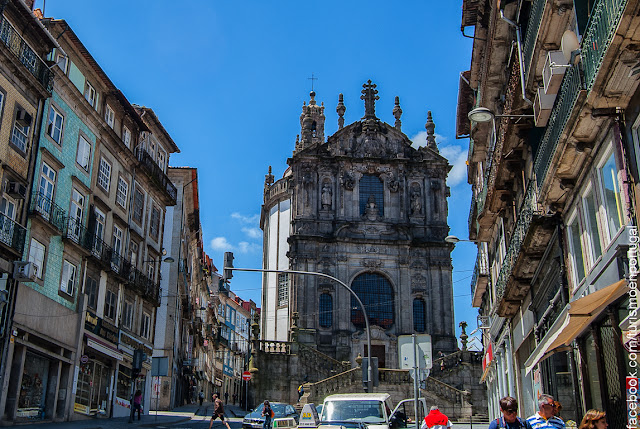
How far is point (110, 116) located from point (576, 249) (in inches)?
791

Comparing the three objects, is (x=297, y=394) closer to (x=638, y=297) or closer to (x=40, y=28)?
(x=40, y=28)

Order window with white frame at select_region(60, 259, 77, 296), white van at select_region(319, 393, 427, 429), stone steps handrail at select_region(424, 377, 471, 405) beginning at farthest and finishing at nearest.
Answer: stone steps handrail at select_region(424, 377, 471, 405) < window with white frame at select_region(60, 259, 77, 296) < white van at select_region(319, 393, 427, 429)

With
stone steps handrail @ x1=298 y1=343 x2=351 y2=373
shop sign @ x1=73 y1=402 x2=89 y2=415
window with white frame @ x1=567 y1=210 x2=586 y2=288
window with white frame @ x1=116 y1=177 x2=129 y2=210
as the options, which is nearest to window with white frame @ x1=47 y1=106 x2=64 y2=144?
window with white frame @ x1=116 y1=177 x2=129 y2=210

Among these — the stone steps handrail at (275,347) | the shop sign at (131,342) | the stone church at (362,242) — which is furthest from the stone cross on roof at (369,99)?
the shop sign at (131,342)

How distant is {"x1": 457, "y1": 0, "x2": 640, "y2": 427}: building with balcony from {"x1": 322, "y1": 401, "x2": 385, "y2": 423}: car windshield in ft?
11.2

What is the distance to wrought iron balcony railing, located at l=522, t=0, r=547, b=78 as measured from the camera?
565 inches

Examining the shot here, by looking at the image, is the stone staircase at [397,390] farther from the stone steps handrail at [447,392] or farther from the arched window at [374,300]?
the arched window at [374,300]

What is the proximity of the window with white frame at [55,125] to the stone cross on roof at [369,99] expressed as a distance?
30227mm

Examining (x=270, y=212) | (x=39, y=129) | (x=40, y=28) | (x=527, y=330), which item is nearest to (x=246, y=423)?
(x=527, y=330)

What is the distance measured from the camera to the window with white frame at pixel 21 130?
21000 millimetres

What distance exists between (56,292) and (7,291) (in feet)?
11.3

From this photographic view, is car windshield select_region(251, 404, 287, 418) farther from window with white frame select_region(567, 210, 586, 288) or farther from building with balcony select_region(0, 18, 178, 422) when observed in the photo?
window with white frame select_region(567, 210, 586, 288)

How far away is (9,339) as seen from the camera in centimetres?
1967

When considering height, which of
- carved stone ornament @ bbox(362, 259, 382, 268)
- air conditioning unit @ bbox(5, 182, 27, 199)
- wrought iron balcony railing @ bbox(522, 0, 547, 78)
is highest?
carved stone ornament @ bbox(362, 259, 382, 268)
